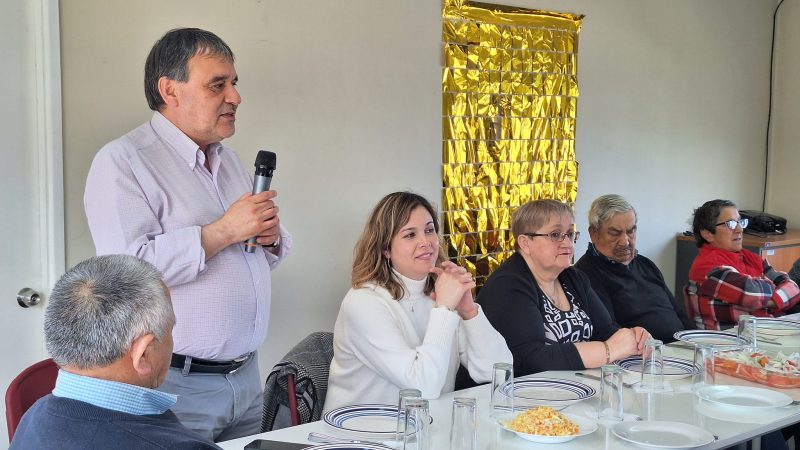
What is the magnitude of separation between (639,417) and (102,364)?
1348 mm

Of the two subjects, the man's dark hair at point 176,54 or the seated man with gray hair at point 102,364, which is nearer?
the seated man with gray hair at point 102,364

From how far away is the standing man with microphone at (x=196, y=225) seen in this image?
6.72 feet

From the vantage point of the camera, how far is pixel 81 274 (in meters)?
1.31

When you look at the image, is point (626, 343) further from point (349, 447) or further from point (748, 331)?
point (349, 447)

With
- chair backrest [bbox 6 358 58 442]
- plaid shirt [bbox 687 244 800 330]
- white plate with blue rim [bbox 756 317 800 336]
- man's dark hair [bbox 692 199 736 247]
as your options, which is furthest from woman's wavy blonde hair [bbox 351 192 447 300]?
man's dark hair [bbox 692 199 736 247]

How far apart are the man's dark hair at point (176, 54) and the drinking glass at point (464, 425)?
3.59 feet

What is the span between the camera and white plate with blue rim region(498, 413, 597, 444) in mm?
1904

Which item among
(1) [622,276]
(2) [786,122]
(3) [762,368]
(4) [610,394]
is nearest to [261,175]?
(4) [610,394]

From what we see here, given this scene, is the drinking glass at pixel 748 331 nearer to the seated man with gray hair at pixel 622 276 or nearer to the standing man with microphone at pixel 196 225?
the seated man with gray hair at pixel 622 276

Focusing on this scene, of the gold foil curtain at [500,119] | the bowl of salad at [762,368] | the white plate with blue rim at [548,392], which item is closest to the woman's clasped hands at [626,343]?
the bowl of salad at [762,368]

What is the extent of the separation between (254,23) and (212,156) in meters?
1.28

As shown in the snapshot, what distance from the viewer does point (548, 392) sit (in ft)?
7.63

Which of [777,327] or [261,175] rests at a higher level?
[261,175]

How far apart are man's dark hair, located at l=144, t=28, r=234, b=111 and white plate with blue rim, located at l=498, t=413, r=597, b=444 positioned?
119cm
